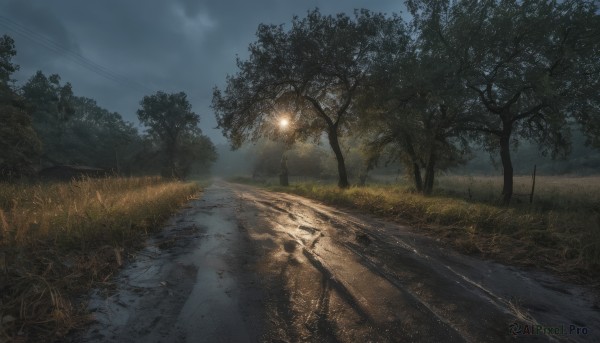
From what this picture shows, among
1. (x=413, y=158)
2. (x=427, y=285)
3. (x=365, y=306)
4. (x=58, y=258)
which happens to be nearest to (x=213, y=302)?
(x=365, y=306)

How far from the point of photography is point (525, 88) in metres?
14.1

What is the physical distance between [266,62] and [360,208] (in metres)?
11.8

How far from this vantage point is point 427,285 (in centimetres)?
444

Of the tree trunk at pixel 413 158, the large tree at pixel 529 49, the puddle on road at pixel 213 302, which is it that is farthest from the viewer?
the tree trunk at pixel 413 158

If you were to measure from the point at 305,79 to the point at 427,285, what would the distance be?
677 inches

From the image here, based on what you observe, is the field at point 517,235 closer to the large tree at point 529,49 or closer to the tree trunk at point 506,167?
the large tree at point 529,49

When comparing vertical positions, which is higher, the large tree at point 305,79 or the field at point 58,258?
the large tree at point 305,79

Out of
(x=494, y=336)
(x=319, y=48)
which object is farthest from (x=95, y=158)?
(x=494, y=336)

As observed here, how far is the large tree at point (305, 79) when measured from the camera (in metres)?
18.9

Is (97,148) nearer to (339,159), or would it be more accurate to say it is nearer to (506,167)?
(339,159)

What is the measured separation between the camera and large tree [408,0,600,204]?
13.5m

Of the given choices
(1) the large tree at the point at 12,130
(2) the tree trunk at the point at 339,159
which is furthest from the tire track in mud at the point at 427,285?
(1) the large tree at the point at 12,130

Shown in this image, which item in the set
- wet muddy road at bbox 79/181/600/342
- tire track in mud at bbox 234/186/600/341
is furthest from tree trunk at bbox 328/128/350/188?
wet muddy road at bbox 79/181/600/342

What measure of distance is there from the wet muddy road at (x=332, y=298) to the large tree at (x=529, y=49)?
1097 cm
